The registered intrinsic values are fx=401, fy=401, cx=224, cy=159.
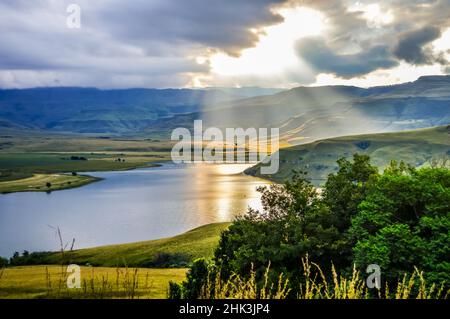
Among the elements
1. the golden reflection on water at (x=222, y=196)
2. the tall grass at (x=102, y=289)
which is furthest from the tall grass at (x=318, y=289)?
the golden reflection on water at (x=222, y=196)

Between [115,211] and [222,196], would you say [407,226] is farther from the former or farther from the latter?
[222,196]

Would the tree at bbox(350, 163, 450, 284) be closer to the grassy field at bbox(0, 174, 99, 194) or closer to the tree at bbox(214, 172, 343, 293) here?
the tree at bbox(214, 172, 343, 293)

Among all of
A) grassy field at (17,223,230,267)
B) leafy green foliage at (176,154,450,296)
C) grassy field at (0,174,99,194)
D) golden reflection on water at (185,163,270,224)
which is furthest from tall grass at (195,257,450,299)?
grassy field at (0,174,99,194)

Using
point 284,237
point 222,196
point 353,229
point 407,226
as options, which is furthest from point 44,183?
point 407,226

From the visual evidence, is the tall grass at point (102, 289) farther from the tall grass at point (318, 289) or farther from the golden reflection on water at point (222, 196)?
the golden reflection on water at point (222, 196)

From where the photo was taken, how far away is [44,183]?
174750mm

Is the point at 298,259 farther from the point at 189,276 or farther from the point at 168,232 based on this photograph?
the point at 168,232

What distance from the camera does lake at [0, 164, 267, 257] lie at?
294 feet

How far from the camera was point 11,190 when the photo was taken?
157 m

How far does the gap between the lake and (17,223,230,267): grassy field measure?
10319 mm

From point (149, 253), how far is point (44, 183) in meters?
122
